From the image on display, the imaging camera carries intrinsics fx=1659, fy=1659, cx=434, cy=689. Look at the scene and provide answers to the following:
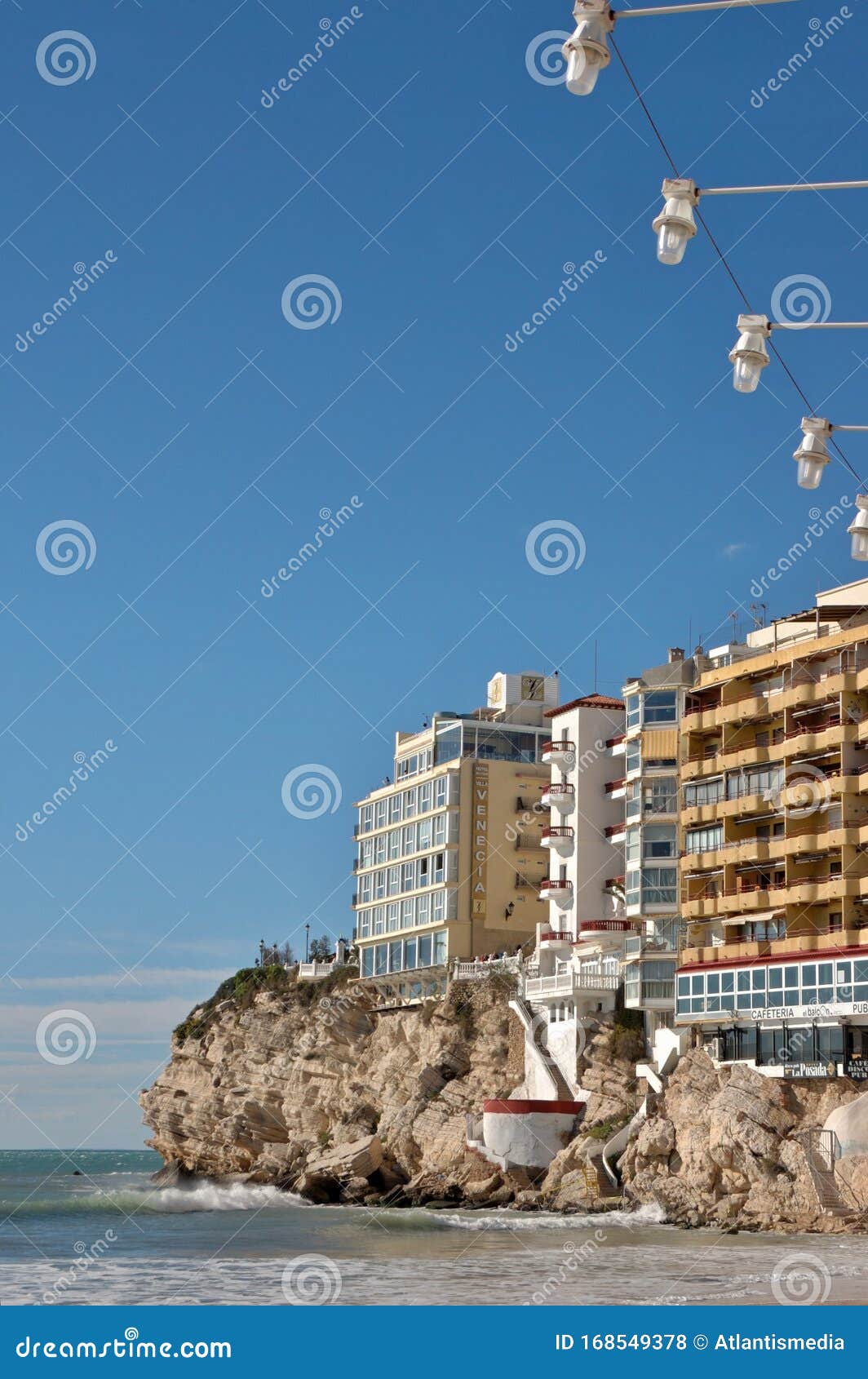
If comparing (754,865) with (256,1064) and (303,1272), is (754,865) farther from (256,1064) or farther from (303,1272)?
(256,1064)

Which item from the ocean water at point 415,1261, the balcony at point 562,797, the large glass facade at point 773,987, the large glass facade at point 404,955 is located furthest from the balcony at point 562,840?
the ocean water at point 415,1261

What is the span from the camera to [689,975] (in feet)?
208

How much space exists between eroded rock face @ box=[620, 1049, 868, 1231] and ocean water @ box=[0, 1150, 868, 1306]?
1.69m

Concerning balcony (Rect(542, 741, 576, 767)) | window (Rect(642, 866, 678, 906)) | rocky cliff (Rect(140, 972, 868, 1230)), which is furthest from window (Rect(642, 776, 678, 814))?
rocky cliff (Rect(140, 972, 868, 1230))

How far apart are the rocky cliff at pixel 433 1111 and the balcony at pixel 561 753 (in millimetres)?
10728

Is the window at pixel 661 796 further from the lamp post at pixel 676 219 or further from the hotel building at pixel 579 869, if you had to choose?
the lamp post at pixel 676 219

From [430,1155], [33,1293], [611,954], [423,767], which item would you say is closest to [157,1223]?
[430,1155]

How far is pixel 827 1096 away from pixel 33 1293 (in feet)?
92.5

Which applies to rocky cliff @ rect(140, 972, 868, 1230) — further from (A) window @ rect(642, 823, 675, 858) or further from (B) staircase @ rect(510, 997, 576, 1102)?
(A) window @ rect(642, 823, 675, 858)

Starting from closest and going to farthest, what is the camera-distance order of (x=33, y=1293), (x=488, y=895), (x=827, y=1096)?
(x=33, y=1293), (x=827, y=1096), (x=488, y=895)

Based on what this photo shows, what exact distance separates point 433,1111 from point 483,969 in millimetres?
7616

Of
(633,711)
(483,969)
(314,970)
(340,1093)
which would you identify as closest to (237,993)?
(314,970)

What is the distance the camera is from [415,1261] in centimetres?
4394

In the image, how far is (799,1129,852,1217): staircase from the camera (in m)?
51.4
